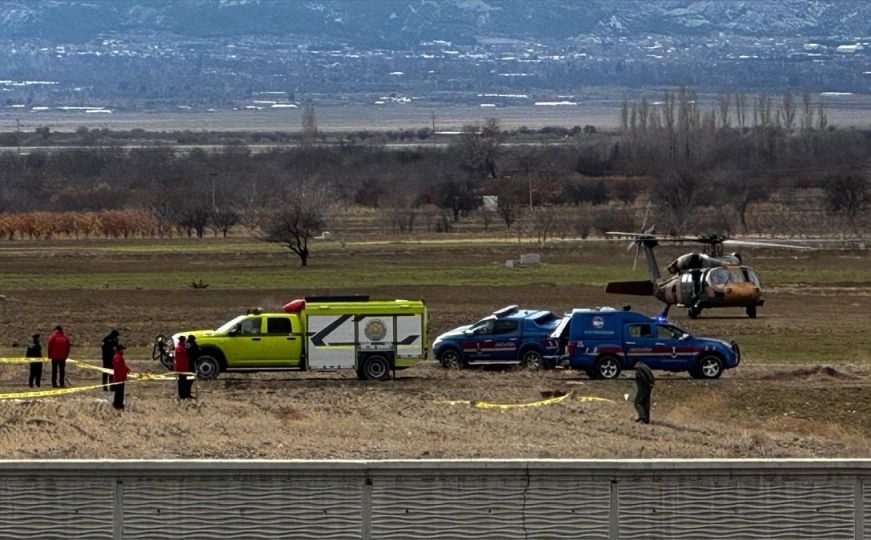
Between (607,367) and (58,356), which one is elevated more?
(58,356)

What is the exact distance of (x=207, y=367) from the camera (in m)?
31.4

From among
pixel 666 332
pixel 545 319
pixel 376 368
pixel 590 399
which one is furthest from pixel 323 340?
pixel 666 332

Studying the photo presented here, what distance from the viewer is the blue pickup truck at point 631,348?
31.8m

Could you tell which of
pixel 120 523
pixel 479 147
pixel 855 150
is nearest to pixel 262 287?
pixel 120 523

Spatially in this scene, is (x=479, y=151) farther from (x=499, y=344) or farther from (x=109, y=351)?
(x=109, y=351)

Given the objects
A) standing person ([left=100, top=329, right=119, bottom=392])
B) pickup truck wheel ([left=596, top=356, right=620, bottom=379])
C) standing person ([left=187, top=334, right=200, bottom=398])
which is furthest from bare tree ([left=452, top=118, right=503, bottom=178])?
standing person ([left=100, top=329, right=119, bottom=392])

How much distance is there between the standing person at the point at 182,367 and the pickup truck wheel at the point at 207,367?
2.08 meters

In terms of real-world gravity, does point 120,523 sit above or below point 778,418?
above

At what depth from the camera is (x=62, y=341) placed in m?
30.1

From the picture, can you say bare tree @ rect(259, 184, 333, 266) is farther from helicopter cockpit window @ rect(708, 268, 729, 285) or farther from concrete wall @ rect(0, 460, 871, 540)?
concrete wall @ rect(0, 460, 871, 540)

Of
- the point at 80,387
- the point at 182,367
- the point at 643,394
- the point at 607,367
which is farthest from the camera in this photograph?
the point at 607,367

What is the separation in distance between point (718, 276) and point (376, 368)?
1309cm

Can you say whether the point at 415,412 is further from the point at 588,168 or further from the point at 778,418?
the point at 588,168

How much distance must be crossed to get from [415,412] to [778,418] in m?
5.75
